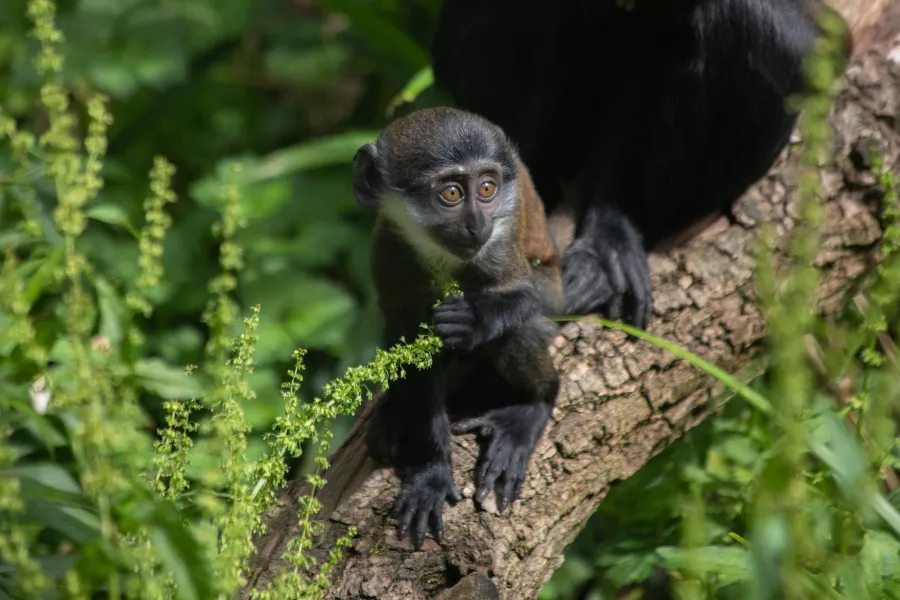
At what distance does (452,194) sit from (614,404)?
779mm

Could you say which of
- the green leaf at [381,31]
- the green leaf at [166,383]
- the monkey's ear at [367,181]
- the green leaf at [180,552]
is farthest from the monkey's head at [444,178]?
the green leaf at [381,31]

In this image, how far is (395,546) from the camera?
2.81 m

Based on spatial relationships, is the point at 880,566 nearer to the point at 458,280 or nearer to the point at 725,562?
the point at 725,562

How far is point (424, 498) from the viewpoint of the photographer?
9.52 ft

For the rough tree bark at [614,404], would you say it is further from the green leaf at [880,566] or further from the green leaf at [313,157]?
the green leaf at [313,157]

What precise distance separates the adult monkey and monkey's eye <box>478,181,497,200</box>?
584 millimetres

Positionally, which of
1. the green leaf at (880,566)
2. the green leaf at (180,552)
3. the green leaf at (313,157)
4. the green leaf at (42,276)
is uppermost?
the green leaf at (313,157)

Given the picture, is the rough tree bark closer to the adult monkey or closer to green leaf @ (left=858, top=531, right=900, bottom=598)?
the adult monkey

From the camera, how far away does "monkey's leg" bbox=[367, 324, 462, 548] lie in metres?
2.88

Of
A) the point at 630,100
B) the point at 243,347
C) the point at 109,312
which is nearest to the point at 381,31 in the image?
the point at 630,100

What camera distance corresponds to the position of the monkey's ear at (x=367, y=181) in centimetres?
324

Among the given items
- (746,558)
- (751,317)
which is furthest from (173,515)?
(751,317)

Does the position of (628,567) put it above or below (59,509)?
below

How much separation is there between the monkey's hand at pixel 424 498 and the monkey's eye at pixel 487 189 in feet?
2.50
